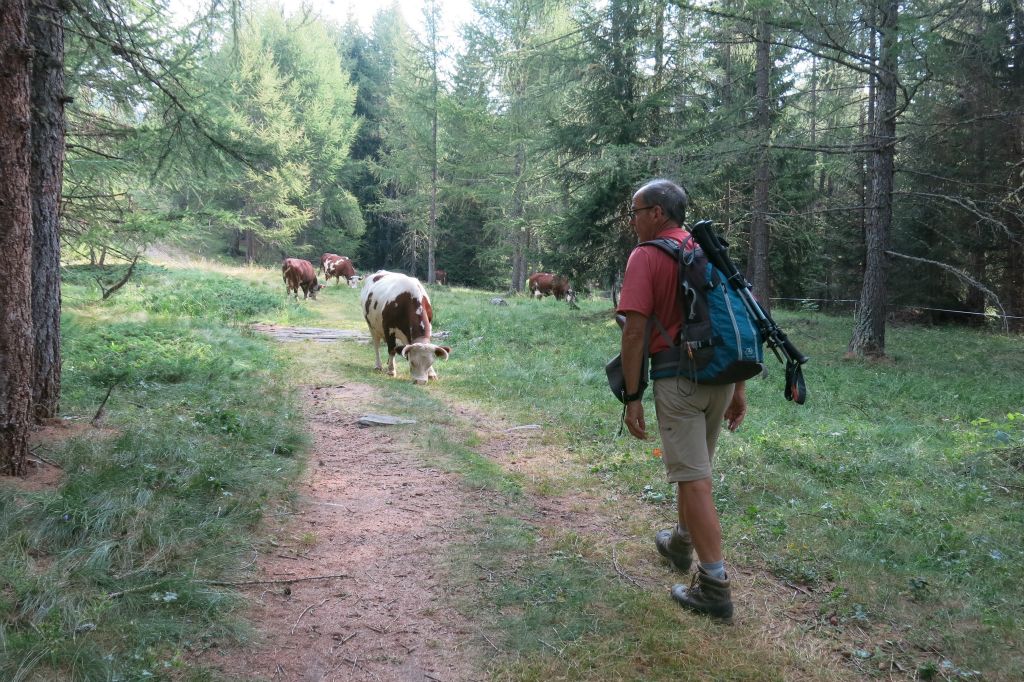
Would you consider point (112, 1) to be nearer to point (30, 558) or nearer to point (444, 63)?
point (30, 558)

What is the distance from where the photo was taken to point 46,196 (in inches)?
197

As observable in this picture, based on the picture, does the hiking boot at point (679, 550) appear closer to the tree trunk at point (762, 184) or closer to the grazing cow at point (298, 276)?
the tree trunk at point (762, 184)

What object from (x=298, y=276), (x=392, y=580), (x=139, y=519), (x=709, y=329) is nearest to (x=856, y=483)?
(x=709, y=329)

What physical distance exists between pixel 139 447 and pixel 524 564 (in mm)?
3017

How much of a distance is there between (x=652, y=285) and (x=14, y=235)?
3870mm

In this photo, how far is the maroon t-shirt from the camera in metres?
3.18

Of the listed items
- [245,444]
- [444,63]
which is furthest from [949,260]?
[444,63]

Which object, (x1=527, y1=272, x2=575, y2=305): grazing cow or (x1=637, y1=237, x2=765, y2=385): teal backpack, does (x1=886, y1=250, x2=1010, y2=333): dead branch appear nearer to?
(x1=637, y1=237, x2=765, y2=385): teal backpack

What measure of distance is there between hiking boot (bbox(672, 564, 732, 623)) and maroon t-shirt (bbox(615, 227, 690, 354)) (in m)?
1.22

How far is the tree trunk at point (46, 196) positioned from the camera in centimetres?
486

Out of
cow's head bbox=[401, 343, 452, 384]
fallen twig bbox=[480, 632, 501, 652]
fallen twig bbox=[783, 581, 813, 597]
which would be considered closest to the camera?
fallen twig bbox=[480, 632, 501, 652]

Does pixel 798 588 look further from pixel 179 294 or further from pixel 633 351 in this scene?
pixel 179 294

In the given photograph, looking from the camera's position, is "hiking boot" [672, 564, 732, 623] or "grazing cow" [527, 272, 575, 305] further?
"grazing cow" [527, 272, 575, 305]

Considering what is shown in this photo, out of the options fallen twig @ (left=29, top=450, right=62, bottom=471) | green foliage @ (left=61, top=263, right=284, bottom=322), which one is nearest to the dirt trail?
fallen twig @ (left=29, top=450, right=62, bottom=471)
